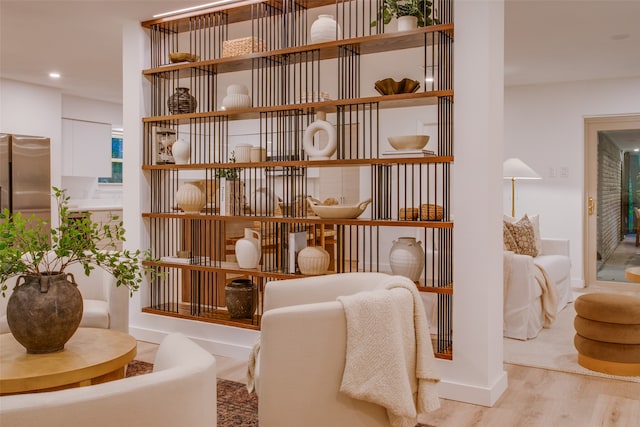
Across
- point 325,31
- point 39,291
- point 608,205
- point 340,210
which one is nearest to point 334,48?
point 325,31

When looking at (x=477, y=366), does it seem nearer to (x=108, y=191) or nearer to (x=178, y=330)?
(x=178, y=330)

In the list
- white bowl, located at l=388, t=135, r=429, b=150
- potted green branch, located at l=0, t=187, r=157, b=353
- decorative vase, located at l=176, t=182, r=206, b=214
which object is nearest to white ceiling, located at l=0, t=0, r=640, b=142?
decorative vase, located at l=176, t=182, r=206, b=214

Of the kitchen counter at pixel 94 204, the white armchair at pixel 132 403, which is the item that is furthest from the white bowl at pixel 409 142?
the kitchen counter at pixel 94 204

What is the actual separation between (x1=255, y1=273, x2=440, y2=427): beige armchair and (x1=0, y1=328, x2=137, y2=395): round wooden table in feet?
1.93

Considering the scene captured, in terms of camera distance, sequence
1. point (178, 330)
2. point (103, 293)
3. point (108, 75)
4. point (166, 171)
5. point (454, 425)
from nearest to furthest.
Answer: point (454, 425)
point (103, 293)
point (178, 330)
point (166, 171)
point (108, 75)

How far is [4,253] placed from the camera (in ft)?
6.82

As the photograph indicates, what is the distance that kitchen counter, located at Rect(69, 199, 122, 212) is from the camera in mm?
7895

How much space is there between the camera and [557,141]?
6.71 metres

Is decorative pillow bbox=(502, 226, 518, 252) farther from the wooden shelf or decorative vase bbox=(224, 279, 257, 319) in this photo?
decorative vase bbox=(224, 279, 257, 319)

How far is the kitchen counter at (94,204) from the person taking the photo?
311 inches

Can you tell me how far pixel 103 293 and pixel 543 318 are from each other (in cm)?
352

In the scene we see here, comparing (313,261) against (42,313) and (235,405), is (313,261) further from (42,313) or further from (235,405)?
(42,313)

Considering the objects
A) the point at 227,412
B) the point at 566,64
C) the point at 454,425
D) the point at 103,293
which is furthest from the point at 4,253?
the point at 566,64

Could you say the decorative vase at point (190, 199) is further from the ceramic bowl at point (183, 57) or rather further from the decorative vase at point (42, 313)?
the decorative vase at point (42, 313)
